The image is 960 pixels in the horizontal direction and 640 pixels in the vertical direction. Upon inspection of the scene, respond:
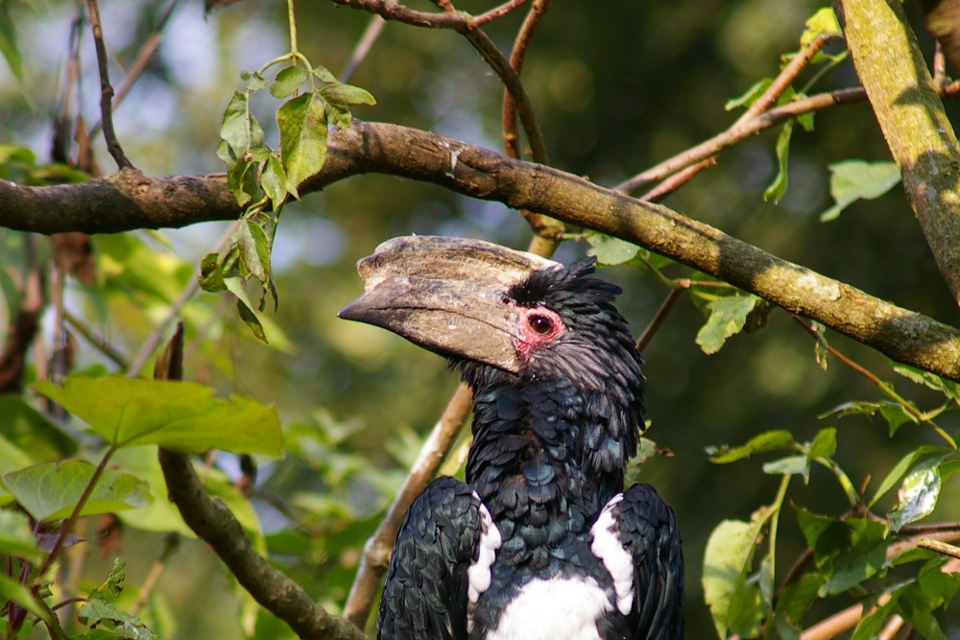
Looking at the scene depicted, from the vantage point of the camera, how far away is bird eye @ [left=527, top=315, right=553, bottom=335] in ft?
9.99

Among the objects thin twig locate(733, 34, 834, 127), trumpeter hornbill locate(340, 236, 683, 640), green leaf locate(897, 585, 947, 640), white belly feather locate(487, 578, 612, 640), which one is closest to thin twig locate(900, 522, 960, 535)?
green leaf locate(897, 585, 947, 640)

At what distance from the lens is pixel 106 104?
2373 mm

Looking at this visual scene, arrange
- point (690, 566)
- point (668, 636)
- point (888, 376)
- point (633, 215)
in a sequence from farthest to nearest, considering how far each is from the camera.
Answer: point (690, 566) → point (888, 376) → point (668, 636) → point (633, 215)

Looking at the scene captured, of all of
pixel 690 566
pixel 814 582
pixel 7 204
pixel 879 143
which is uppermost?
pixel 879 143

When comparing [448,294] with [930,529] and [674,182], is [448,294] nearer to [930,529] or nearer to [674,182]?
[674,182]

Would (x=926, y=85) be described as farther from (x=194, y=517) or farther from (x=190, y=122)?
(x=190, y=122)

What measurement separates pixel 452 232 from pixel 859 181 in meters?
5.57

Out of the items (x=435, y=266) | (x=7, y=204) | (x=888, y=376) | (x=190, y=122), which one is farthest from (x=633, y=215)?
(x=190, y=122)

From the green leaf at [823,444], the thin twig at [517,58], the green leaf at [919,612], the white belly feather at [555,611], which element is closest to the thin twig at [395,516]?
the white belly feather at [555,611]

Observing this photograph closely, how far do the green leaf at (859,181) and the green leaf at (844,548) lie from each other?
3.48 feet

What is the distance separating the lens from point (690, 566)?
7555 millimetres

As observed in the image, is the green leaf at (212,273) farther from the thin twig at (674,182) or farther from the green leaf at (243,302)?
the thin twig at (674,182)

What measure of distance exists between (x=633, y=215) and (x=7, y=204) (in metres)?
1.45

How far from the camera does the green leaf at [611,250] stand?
2666 millimetres
